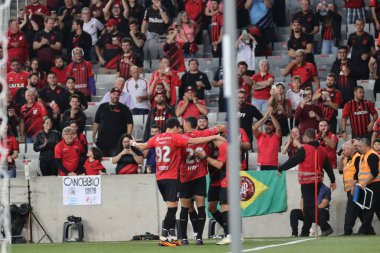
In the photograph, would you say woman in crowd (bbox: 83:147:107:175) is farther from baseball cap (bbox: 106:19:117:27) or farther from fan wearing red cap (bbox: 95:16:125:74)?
baseball cap (bbox: 106:19:117:27)

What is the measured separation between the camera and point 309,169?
808 inches

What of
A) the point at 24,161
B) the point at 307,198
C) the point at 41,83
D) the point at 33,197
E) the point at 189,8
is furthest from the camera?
the point at 189,8

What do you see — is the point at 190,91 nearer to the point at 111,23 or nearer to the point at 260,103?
the point at 260,103

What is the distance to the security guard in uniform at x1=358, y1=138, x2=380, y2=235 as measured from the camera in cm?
2058

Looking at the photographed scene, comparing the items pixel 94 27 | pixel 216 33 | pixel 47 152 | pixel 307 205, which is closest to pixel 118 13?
pixel 94 27

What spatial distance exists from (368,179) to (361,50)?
17.4 feet

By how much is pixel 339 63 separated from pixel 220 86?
8.84 ft

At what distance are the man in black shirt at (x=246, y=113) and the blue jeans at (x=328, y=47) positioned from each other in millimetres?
4599

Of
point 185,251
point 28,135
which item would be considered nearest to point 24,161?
point 28,135

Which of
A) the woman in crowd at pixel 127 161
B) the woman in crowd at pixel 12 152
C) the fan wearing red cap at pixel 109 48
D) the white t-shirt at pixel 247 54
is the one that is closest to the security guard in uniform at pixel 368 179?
the woman in crowd at pixel 127 161

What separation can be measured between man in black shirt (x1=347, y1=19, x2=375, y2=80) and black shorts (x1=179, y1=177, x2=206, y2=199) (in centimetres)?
837

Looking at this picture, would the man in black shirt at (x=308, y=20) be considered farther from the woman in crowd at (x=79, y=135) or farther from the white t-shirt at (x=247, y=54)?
the woman in crowd at (x=79, y=135)

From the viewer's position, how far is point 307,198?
67.4 ft

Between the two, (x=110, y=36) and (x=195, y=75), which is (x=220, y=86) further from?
(x=110, y=36)
